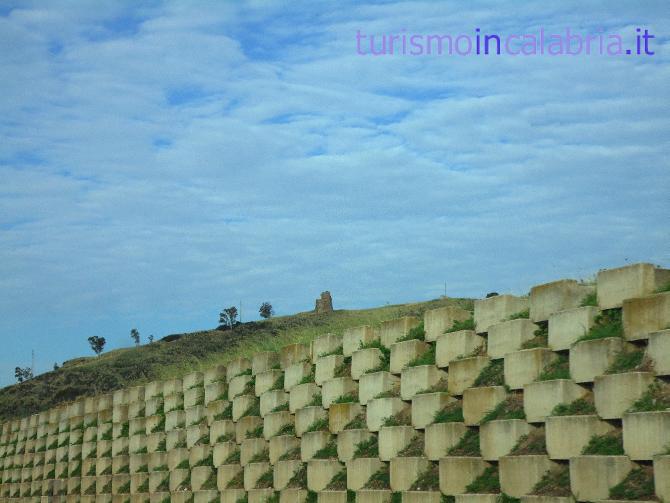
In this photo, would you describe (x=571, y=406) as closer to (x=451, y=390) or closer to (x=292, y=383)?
(x=451, y=390)

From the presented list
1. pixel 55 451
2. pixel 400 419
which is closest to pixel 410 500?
pixel 400 419

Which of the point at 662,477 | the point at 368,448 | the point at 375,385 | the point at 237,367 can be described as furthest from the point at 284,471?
the point at 662,477

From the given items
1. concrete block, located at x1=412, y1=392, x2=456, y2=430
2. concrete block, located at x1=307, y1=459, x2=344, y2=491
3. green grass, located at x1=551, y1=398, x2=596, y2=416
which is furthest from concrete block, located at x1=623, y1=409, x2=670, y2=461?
concrete block, located at x1=307, y1=459, x2=344, y2=491

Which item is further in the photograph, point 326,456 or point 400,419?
point 326,456

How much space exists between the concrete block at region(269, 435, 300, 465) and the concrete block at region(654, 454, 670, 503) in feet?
25.5

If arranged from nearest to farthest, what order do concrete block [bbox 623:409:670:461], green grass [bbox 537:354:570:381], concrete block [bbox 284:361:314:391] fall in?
concrete block [bbox 623:409:670:461] < green grass [bbox 537:354:570:381] < concrete block [bbox 284:361:314:391]

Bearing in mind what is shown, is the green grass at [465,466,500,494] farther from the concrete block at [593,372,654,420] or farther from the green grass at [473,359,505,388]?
the concrete block at [593,372,654,420]

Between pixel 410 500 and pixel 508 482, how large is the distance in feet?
6.37

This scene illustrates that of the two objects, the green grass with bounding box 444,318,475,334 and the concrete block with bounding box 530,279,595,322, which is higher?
the concrete block with bounding box 530,279,595,322

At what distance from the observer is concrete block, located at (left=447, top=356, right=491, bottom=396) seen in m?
11.5

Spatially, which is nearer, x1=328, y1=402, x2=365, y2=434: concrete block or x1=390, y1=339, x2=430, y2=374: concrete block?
x1=390, y1=339, x2=430, y2=374: concrete block

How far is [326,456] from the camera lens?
14352 millimetres

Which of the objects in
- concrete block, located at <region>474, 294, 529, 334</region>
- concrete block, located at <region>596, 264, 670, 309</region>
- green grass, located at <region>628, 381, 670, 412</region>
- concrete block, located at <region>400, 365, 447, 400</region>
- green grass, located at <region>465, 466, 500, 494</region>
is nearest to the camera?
green grass, located at <region>628, 381, 670, 412</region>

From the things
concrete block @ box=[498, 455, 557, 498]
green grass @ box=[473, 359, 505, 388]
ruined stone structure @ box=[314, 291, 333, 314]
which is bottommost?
concrete block @ box=[498, 455, 557, 498]
